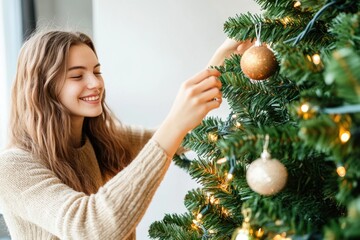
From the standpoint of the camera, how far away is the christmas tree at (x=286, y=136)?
0.31m

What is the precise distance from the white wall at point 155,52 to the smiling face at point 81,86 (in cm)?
30

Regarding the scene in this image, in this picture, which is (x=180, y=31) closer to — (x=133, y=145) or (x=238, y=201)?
(x=133, y=145)

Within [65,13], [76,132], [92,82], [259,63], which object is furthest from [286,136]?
[65,13]

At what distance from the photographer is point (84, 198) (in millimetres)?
659

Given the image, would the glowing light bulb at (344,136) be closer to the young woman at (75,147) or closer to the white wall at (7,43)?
the young woman at (75,147)

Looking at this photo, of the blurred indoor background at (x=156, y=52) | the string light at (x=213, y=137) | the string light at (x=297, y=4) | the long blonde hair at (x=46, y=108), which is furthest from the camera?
the blurred indoor background at (x=156, y=52)

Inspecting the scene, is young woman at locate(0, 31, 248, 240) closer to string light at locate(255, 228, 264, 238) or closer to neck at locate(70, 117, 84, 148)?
neck at locate(70, 117, 84, 148)

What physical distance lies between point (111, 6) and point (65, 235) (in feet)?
2.55

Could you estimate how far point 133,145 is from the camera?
1.09 m

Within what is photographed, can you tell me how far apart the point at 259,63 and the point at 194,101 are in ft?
0.39

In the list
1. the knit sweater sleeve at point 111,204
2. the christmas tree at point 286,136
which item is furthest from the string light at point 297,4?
Result: the knit sweater sleeve at point 111,204

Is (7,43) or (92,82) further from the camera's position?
(7,43)

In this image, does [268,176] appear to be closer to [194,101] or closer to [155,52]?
[194,101]

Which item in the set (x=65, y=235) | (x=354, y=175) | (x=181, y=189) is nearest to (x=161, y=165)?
(x=65, y=235)
